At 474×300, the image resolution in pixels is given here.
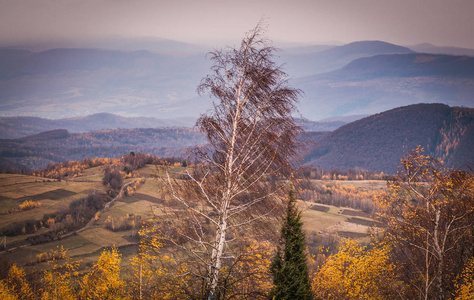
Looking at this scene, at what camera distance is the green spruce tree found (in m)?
12.7

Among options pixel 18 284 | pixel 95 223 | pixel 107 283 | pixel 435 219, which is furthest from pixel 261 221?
pixel 95 223

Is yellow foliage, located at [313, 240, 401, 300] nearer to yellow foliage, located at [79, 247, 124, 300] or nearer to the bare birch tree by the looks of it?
the bare birch tree

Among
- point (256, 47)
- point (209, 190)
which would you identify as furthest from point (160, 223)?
point (256, 47)

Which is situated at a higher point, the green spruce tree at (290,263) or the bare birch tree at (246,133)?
the bare birch tree at (246,133)

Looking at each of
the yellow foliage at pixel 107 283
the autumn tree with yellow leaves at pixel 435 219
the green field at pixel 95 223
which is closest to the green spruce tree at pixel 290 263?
the autumn tree with yellow leaves at pixel 435 219

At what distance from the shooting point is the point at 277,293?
12.6m

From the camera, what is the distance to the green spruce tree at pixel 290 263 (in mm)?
12664

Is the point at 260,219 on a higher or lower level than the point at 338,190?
higher

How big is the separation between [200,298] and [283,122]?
7.22 metres

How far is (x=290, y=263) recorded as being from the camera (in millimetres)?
12859

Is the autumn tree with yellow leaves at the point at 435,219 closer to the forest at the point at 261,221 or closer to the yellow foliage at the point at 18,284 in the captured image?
the forest at the point at 261,221

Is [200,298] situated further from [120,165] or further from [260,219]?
[120,165]

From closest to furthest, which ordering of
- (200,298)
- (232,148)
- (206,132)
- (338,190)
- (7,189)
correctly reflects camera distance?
(200,298) → (232,148) → (206,132) → (7,189) → (338,190)

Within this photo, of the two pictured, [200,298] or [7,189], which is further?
[7,189]
